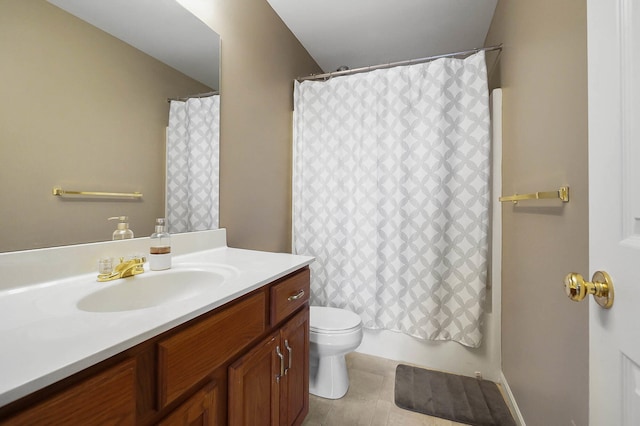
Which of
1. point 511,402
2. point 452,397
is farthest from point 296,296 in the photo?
point 511,402

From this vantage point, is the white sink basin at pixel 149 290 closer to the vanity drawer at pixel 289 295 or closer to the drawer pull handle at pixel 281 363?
the vanity drawer at pixel 289 295

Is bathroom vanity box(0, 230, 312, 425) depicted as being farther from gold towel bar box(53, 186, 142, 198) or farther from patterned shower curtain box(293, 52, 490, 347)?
patterned shower curtain box(293, 52, 490, 347)

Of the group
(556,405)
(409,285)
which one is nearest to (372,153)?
(409,285)

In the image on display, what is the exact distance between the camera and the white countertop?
15.1 inches

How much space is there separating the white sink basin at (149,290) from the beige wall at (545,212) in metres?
1.17

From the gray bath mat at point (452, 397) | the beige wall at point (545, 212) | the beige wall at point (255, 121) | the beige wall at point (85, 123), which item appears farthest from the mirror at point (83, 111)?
the gray bath mat at point (452, 397)

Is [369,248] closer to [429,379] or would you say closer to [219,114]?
[429,379]

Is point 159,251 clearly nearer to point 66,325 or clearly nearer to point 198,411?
point 66,325

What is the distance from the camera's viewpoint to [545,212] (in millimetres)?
1030

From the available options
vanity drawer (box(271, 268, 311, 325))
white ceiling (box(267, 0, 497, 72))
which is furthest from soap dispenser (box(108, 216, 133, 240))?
white ceiling (box(267, 0, 497, 72))

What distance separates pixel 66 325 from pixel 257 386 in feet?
1.87

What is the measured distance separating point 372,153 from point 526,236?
102 cm

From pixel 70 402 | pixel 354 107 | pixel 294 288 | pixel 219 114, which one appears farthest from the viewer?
pixel 354 107

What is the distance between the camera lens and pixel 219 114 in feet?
4.54
